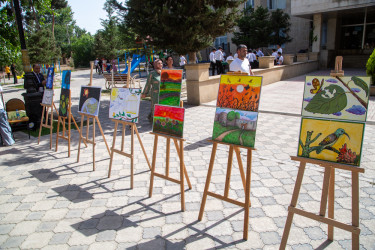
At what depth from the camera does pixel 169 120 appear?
3.74m

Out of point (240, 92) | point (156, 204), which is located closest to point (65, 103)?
point (156, 204)

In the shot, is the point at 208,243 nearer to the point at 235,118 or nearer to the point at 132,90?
the point at 235,118

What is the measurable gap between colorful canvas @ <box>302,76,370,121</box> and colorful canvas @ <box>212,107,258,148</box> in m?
0.59

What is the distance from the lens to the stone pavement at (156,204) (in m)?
3.08

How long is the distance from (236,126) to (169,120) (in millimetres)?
1039

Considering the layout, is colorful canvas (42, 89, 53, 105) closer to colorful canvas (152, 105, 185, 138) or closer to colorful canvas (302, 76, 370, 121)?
colorful canvas (152, 105, 185, 138)

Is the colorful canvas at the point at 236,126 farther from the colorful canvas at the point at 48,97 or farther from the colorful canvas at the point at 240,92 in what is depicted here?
the colorful canvas at the point at 48,97

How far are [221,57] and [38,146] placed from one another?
13.0 meters

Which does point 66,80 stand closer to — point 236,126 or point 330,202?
point 236,126

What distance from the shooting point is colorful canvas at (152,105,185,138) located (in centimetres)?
362

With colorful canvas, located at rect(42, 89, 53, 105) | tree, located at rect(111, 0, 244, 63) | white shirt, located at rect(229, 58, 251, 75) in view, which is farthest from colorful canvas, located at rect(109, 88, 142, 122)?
tree, located at rect(111, 0, 244, 63)

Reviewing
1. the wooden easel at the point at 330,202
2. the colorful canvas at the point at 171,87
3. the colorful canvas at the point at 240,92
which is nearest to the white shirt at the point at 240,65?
the colorful canvas at the point at 171,87

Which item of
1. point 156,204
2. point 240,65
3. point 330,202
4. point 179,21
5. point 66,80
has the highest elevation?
point 179,21

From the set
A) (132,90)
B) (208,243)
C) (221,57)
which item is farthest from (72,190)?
(221,57)
